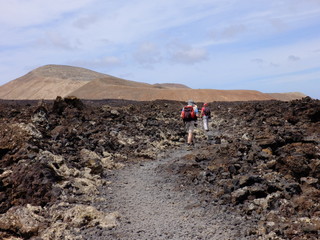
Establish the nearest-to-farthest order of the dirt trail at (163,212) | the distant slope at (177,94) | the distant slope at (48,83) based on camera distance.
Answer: the dirt trail at (163,212)
the distant slope at (177,94)
the distant slope at (48,83)

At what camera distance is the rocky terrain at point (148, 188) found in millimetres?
6207

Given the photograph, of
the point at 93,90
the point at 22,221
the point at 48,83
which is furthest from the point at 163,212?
the point at 48,83

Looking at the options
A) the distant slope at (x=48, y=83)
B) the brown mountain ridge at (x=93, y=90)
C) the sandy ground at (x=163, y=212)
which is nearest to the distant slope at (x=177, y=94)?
the brown mountain ridge at (x=93, y=90)

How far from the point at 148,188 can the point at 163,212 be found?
5.90 feet

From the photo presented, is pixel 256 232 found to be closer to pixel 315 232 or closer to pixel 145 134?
pixel 315 232

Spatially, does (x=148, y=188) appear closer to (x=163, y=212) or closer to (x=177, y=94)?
(x=163, y=212)

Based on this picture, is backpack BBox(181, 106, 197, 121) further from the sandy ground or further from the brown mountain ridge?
the brown mountain ridge

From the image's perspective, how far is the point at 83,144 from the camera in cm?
1239

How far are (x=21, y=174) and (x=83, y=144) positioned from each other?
4.19 m

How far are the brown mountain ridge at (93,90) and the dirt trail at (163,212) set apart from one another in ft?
136

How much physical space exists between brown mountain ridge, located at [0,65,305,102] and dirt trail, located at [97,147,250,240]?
136 feet

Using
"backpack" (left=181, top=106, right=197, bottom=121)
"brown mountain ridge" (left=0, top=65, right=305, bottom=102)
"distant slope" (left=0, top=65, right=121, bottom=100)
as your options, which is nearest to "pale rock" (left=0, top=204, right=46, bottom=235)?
"backpack" (left=181, top=106, right=197, bottom=121)

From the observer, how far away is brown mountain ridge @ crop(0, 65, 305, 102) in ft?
173

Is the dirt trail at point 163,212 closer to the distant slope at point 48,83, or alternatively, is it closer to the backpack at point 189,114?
the backpack at point 189,114
